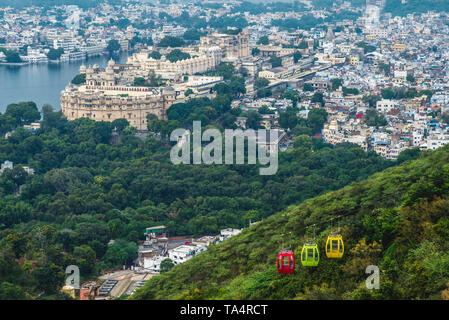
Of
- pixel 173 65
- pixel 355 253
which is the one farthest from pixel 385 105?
pixel 355 253

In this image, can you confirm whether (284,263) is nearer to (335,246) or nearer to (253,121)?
(335,246)

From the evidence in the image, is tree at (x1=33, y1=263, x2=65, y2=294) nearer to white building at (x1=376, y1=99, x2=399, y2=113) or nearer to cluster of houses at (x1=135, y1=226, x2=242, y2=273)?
cluster of houses at (x1=135, y1=226, x2=242, y2=273)

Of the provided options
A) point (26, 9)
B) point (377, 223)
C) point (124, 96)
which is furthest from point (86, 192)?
point (26, 9)

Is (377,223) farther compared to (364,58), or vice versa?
(364,58)

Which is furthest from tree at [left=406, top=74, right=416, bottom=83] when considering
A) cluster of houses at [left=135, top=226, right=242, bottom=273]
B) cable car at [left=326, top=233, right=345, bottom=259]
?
cable car at [left=326, top=233, right=345, bottom=259]

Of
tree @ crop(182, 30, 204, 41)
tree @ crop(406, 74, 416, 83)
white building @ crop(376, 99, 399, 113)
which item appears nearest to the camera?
white building @ crop(376, 99, 399, 113)

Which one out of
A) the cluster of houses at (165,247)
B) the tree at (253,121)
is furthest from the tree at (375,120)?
the cluster of houses at (165,247)
